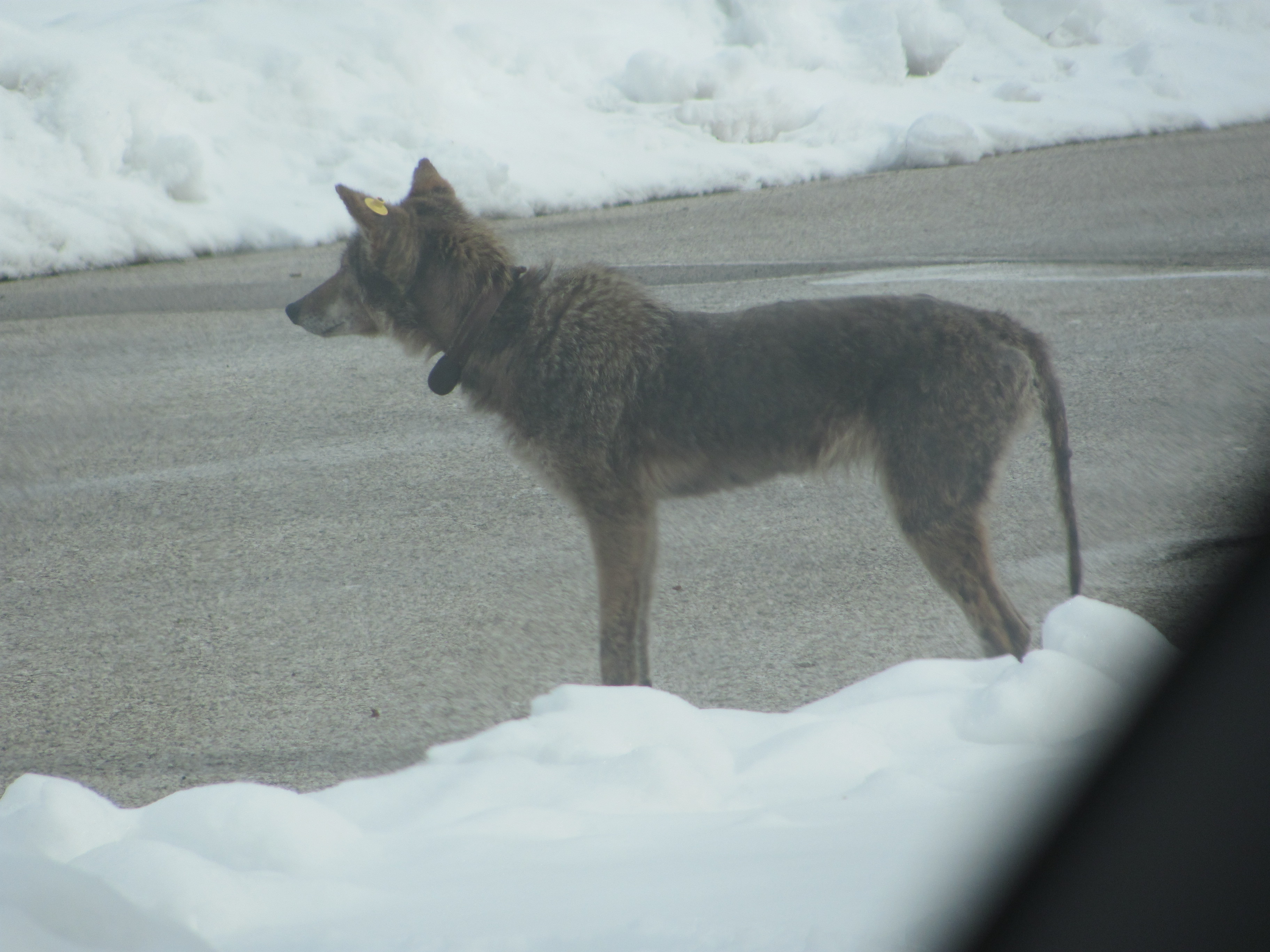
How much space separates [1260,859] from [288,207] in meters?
11.7

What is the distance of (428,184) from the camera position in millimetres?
4648

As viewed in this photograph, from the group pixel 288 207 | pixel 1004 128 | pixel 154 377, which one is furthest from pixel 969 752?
pixel 1004 128

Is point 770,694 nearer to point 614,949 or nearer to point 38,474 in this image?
point 614,949

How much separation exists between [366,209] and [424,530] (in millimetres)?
1484

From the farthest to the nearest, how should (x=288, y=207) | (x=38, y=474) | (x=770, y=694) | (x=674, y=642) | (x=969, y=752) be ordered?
(x=288, y=207) < (x=38, y=474) < (x=674, y=642) < (x=770, y=694) < (x=969, y=752)

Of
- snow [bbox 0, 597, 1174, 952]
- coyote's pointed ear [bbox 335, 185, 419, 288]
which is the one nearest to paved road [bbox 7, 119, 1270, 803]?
snow [bbox 0, 597, 1174, 952]

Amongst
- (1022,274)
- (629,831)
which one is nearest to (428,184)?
(629,831)

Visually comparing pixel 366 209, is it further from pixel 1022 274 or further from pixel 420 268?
pixel 1022 274

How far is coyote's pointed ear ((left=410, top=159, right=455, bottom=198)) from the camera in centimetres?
459

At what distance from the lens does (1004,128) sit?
14.8 m

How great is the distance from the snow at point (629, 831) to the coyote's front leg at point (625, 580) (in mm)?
860

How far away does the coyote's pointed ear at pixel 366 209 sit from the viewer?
426 cm

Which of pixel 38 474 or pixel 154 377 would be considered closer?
pixel 38 474

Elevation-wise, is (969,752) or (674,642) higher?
(969,752)
